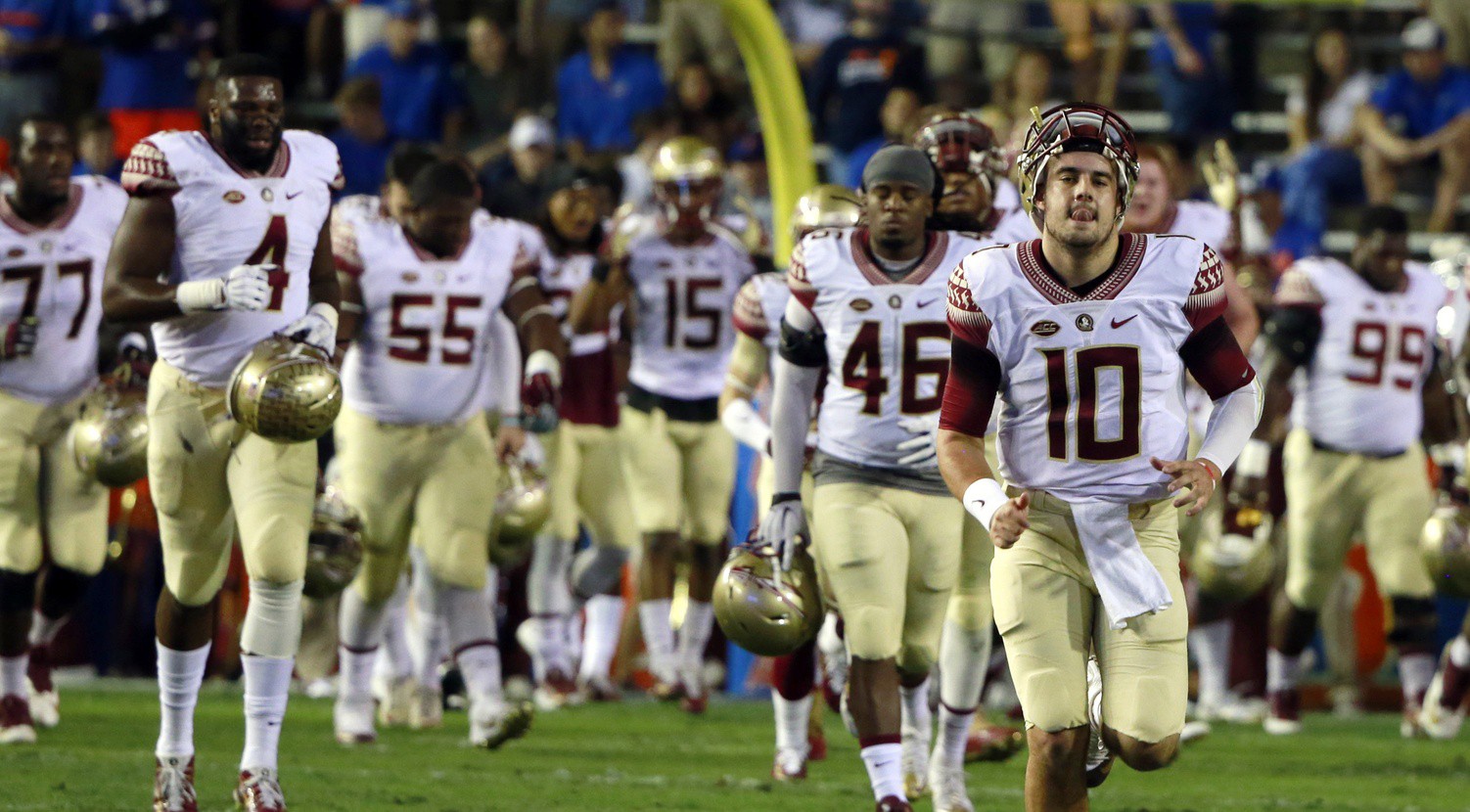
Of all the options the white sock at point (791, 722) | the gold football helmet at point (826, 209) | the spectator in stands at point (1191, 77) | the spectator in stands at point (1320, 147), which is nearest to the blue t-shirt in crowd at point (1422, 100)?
the spectator in stands at point (1320, 147)

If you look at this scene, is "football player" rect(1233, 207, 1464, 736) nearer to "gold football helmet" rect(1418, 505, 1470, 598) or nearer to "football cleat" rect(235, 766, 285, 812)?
"gold football helmet" rect(1418, 505, 1470, 598)

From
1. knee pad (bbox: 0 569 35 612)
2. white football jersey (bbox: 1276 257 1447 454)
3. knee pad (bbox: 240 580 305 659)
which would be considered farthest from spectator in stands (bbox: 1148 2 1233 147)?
knee pad (bbox: 240 580 305 659)

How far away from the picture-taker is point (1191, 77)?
41.6 feet

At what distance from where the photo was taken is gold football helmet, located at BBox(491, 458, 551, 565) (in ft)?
27.0

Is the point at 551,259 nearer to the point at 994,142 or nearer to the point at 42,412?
the point at 42,412

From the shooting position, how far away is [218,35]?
13242mm

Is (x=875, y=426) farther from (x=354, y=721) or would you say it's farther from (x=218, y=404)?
(x=354, y=721)

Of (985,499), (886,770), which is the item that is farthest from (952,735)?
(985,499)

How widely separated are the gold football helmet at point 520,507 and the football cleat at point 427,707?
1.88 ft

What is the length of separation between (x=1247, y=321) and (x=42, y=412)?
402 cm

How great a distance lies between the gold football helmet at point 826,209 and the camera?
710 centimetres

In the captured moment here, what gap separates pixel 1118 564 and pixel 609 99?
29.7 ft

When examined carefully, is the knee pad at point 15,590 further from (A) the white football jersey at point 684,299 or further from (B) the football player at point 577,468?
(A) the white football jersey at point 684,299

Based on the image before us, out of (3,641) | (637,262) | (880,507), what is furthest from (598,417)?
(880,507)
